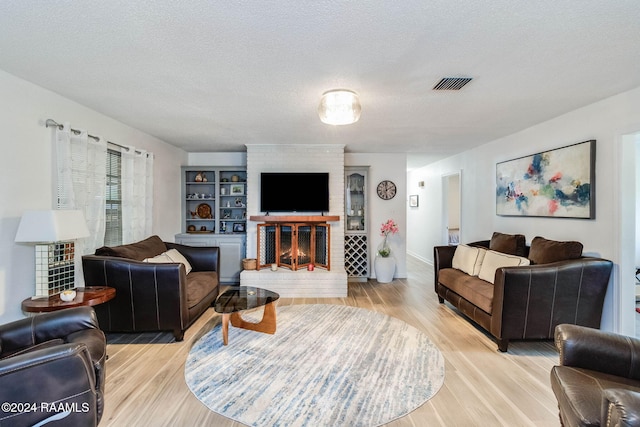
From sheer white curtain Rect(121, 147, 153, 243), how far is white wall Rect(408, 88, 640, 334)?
4.97m

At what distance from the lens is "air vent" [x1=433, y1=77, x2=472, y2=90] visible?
2.30 metres

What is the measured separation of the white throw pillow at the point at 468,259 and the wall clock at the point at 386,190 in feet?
5.71

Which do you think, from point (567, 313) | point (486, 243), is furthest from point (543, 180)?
point (567, 313)

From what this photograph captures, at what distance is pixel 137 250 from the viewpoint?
3.28 m

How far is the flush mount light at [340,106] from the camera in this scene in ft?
7.99

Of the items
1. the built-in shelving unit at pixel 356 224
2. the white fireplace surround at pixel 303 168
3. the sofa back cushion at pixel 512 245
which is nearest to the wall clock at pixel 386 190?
the built-in shelving unit at pixel 356 224

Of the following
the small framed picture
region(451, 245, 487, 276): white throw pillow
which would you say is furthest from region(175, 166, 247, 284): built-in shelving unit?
region(451, 245, 487, 276): white throw pillow

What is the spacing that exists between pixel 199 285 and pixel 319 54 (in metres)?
2.70

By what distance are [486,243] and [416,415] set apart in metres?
3.14

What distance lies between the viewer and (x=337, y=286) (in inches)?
173

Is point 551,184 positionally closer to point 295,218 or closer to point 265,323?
point 295,218

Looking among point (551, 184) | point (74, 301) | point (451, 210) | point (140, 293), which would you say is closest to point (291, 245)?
point (140, 293)

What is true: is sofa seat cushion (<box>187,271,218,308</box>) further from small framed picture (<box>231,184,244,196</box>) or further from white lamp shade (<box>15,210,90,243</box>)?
small framed picture (<box>231,184,244,196</box>)

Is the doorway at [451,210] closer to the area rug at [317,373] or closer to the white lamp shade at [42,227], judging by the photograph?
the area rug at [317,373]
